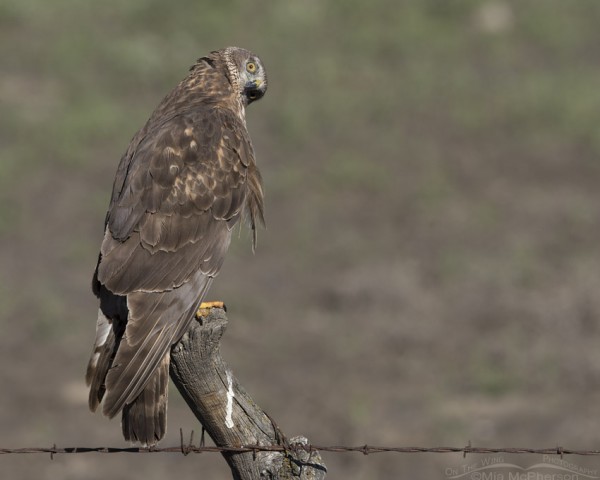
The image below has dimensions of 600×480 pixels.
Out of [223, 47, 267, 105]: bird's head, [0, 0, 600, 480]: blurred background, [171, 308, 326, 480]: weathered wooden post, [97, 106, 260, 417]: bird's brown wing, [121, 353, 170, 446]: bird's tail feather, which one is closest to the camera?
[171, 308, 326, 480]: weathered wooden post

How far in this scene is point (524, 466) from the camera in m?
9.32

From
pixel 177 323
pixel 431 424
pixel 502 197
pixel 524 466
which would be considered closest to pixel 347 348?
pixel 431 424

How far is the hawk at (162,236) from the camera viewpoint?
5410 mm

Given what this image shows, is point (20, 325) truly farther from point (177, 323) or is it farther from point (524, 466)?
point (177, 323)

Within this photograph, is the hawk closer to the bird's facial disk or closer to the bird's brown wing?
the bird's brown wing

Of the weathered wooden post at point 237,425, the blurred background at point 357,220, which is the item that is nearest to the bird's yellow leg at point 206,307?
the weathered wooden post at point 237,425

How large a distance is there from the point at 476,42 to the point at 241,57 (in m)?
12.3

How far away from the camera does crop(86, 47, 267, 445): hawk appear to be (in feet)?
17.7

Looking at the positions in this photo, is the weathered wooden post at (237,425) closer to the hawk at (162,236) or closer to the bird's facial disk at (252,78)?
the hawk at (162,236)

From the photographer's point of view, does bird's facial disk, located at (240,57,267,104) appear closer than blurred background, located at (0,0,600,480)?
Yes

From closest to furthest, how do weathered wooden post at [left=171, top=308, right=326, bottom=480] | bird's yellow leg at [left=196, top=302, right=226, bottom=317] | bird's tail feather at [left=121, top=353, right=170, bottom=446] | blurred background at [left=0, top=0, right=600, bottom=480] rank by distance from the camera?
weathered wooden post at [left=171, top=308, right=326, bottom=480] < bird's tail feather at [left=121, top=353, right=170, bottom=446] < bird's yellow leg at [left=196, top=302, right=226, bottom=317] < blurred background at [left=0, top=0, right=600, bottom=480]

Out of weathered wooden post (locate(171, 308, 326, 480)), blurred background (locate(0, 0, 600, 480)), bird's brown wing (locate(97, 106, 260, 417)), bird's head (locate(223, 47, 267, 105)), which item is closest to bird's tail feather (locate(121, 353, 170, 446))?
bird's brown wing (locate(97, 106, 260, 417))

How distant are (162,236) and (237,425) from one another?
1.70 m

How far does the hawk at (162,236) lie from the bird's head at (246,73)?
221mm
